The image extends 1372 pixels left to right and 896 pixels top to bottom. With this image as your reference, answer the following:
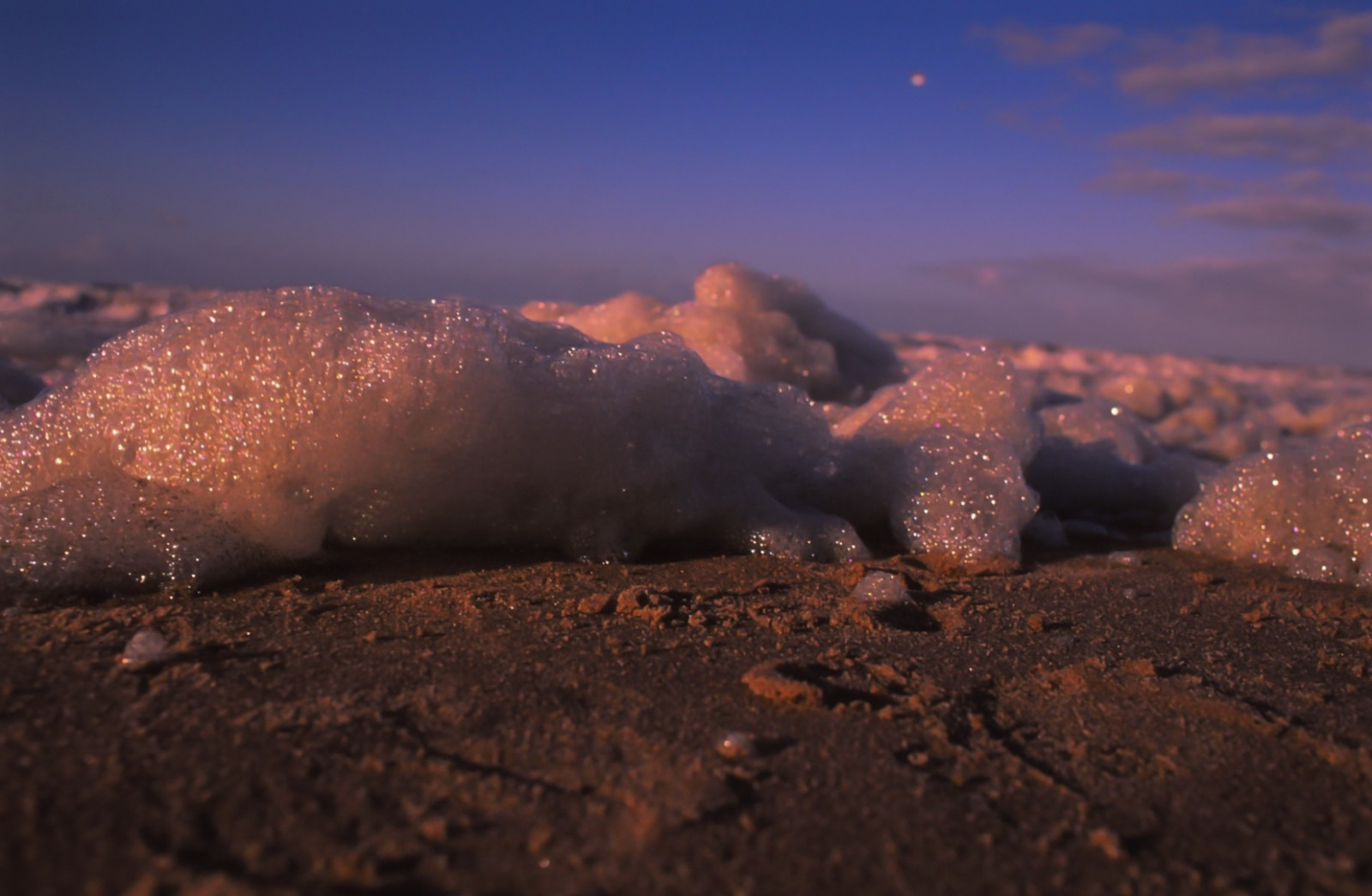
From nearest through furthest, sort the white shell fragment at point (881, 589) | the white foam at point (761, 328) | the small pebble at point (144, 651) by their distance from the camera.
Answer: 1. the small pebble at point (144, 651)
2. the white shell fragment at point (881, 589)
3. the white foam at point (761, 328)

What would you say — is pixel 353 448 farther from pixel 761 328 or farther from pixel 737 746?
pixel 761 328

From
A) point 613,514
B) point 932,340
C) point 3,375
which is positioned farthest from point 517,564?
point 932,340

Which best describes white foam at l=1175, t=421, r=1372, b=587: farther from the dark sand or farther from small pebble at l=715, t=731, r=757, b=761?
small pebble at l=715, t=731, r=757, b=761

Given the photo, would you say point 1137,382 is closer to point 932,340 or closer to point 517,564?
point 932,340

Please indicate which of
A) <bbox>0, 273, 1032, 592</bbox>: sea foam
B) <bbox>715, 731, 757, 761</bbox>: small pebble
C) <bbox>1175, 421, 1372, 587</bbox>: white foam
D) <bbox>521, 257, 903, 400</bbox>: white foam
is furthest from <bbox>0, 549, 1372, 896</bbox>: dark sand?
<bbox>521, 257, 903, 400</bbox>: white foam

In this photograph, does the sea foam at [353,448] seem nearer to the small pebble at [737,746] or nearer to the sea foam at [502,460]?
the sea foam at [502,460]

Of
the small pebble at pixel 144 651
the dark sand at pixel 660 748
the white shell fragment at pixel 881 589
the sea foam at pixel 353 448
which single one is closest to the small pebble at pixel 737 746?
the dark sand at pixel 660 748

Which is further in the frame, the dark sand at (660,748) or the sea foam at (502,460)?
the sea foam at (502,460)
